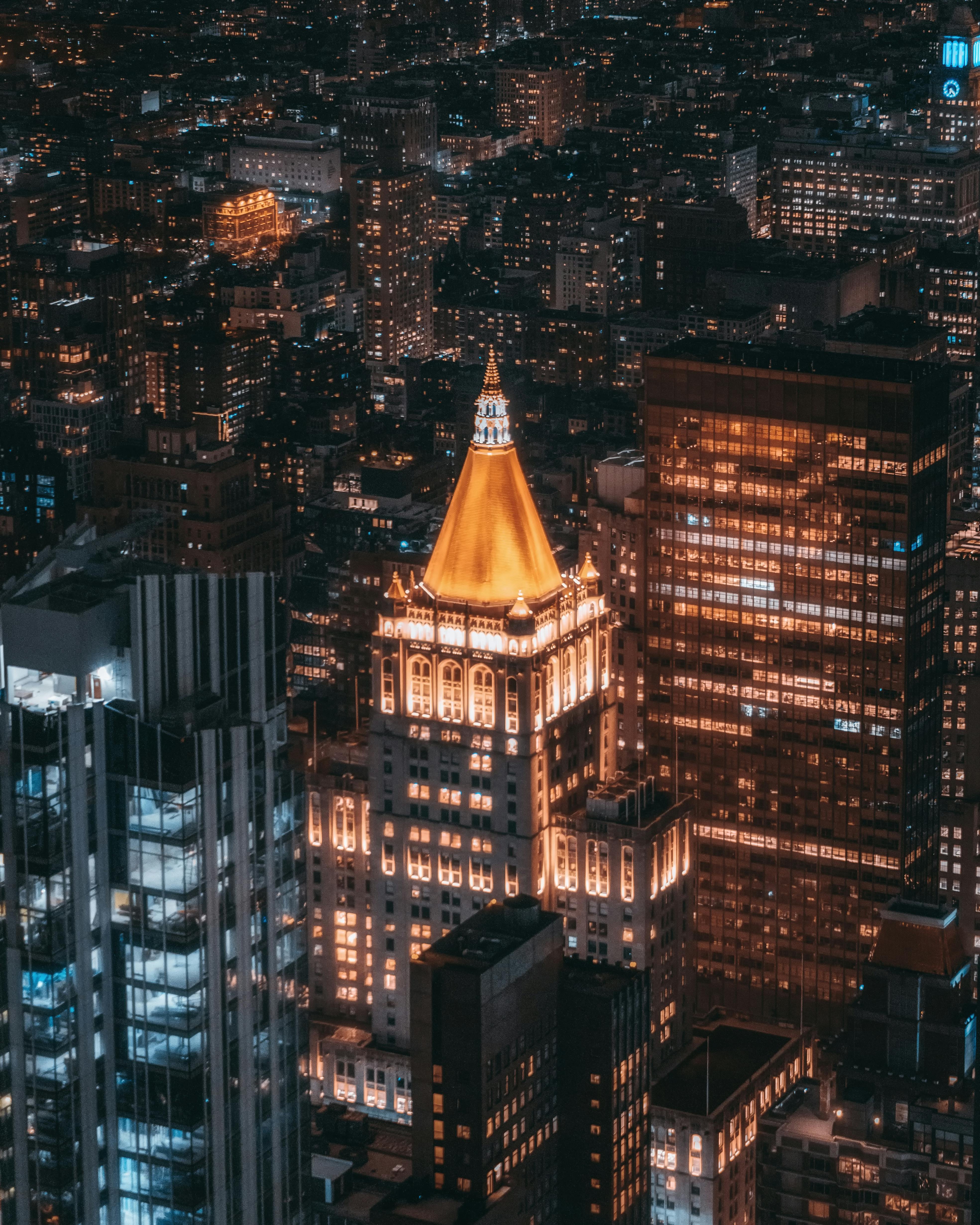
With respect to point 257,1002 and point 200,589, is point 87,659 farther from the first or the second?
point 257,1002

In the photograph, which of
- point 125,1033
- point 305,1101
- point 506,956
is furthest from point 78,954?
point 506,956

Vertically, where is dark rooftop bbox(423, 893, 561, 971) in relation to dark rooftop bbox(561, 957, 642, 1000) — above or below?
above

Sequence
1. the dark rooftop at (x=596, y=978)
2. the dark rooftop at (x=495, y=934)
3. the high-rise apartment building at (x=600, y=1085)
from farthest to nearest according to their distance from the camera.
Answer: the high-rise apartment building at (x=600, y=1085)
the dark rooftop at (x=596, y=978)
the dark rooftop at (x=495, y=934)

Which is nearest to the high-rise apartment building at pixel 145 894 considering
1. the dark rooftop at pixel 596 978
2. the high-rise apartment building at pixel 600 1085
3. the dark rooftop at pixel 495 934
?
→ the dark rooftop at pixel 495 934

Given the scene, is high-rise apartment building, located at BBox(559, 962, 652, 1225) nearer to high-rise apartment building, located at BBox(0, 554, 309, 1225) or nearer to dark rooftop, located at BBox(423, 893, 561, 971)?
dark rooftop, located at BBox(423, 893, 561, 971)

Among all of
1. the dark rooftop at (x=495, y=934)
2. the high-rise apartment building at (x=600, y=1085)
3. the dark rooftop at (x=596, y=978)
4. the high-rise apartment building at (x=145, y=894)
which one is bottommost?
the high-rise apartment building at (x=600, y=1085)

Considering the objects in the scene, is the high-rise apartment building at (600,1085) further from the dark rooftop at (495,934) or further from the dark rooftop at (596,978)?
the dark rooftop at (495,934)

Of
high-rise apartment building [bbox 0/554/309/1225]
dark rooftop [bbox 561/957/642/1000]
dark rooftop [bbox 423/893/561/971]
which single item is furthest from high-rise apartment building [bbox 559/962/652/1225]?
high-rise apartment building [bbox 0/554/309/1225]

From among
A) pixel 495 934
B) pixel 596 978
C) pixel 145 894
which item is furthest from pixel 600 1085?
pixel 145 894

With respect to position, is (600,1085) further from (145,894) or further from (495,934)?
(145,894)

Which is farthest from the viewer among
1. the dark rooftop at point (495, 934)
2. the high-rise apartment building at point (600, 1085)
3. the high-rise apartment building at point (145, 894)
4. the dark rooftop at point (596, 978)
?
the high-rise apartment building at point (600, 1085)
